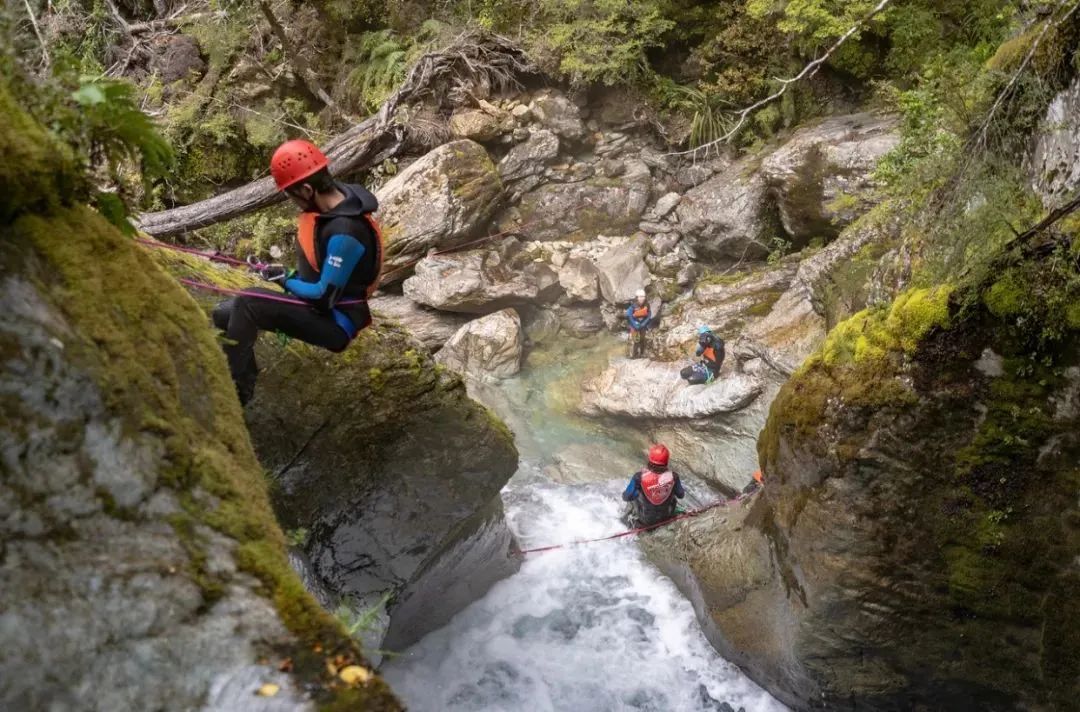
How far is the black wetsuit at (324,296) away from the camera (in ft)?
13.0

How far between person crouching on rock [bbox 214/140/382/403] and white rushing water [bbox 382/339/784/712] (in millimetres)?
4344

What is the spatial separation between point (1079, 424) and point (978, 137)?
7.37ft

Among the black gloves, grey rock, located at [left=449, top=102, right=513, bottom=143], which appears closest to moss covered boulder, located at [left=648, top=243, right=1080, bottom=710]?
the black gloves

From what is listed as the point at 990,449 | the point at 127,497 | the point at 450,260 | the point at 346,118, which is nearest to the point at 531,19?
the point at 346,118

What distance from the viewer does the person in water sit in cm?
859

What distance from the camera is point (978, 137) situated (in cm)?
498

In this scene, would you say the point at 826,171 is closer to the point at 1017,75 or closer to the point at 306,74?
the point at 1017,75

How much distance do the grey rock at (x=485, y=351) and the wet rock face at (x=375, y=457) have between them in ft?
20.0

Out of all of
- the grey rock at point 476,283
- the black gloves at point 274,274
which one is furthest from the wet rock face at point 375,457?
the grey rock at point 476,283

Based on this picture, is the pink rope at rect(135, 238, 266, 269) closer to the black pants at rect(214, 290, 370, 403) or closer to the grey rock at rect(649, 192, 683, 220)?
the black pants at rect(214, 290, 370, 403)

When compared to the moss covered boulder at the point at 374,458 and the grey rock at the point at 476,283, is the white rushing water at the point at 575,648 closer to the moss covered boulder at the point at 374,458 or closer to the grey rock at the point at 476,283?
the moss covered boulder at the point at 374,458

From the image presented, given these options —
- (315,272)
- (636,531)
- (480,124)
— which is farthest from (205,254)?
(480,124)

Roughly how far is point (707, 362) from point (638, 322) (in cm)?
183

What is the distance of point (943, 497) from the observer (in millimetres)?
5172
